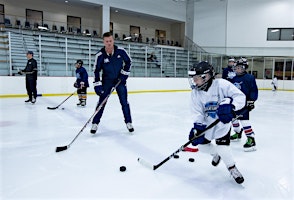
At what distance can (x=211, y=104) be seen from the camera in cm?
162

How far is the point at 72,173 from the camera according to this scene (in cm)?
180

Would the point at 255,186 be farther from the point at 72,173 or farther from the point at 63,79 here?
the point at 63,79

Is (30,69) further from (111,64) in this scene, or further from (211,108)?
(211,108)

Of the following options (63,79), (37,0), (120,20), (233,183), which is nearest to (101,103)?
(233,183)

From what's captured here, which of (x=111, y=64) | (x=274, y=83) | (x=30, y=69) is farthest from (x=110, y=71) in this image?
(x=274, y=83)

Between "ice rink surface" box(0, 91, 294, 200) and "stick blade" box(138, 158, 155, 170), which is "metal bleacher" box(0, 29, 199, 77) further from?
"stick blade" box(138, 158, 155, 170)

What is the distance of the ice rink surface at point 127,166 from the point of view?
1.54 meters

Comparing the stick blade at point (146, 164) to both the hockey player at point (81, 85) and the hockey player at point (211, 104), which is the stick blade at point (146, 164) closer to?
the hockey player at point (211, 104)

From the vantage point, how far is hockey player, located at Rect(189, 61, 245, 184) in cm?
155

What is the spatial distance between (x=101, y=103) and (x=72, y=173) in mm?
1226

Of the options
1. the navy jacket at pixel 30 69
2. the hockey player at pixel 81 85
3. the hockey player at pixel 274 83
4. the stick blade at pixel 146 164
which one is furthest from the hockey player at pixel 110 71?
the hockey player at pixel 274 83

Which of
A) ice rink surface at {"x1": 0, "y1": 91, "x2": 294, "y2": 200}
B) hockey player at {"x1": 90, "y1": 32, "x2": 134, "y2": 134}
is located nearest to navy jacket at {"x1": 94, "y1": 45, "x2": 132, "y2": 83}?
hockey player at {"x1": 90, "y1": 32, "x2": 134, "y2": 134}

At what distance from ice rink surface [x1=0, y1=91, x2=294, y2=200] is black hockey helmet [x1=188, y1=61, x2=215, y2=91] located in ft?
2.22

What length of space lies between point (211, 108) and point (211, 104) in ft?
0.09
